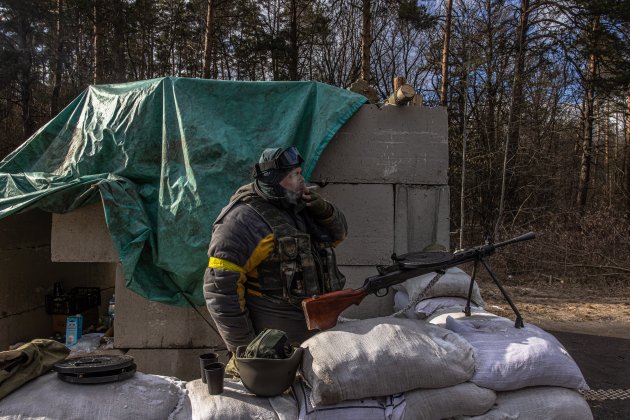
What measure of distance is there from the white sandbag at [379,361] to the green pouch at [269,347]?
14 centimetres

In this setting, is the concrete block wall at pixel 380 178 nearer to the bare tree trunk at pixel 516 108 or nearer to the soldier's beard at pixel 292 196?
the soldier's beard at pixel 292 196

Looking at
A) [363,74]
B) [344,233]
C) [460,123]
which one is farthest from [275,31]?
[344,233]

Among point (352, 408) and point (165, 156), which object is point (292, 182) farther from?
point (165, 156)

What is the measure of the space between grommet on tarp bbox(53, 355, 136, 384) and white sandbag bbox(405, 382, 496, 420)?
130 cm

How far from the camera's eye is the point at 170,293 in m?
4.29

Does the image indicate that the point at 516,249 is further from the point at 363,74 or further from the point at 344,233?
the point at 344,233

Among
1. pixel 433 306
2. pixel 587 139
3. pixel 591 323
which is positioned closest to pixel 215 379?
pixel 433 306

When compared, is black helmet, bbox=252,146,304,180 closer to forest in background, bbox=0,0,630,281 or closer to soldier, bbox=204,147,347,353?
soldier, bbox=204,147,347,353

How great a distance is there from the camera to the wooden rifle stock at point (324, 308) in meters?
2.65

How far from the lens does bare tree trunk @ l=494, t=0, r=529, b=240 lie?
14.4m

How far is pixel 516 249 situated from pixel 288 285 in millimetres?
10281

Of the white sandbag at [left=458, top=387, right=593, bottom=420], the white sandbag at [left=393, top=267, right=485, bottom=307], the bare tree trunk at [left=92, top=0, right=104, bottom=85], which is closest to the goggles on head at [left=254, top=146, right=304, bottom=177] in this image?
the white sandbag at [left=458, top=387, right=593, bottom=420]

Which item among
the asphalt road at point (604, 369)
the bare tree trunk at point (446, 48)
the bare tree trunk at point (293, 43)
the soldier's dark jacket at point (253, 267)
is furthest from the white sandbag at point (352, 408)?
the bare tree trunk at point (293, 43)

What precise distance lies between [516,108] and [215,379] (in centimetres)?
1556
